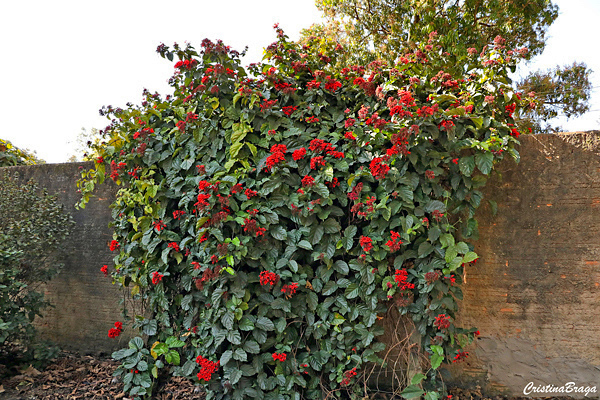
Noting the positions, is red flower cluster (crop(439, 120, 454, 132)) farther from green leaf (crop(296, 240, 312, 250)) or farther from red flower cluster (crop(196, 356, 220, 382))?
red flower cluster (crop(196, 356, 220, 382))

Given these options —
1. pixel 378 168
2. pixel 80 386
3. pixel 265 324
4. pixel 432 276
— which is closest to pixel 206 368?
pixel 265 324

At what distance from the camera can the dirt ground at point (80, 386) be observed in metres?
2.56

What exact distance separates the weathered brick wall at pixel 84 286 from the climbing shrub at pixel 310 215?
2.80 ft

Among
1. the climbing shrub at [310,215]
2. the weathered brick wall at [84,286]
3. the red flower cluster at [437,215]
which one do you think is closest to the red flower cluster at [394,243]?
the climbing shrub at [310,215]

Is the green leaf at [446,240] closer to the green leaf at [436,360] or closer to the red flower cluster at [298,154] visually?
the green leaf at [436,360]

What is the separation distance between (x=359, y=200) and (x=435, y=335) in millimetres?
918

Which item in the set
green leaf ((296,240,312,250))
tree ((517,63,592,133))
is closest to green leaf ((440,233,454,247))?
green leaf ((296,240,312,250))

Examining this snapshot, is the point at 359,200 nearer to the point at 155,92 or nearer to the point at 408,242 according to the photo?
the point at 408,242

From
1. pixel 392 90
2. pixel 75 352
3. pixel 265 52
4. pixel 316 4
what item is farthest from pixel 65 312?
pixel 316 4

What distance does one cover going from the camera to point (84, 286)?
3328mm

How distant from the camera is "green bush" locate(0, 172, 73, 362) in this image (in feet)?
9.43

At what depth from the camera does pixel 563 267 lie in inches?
97.9

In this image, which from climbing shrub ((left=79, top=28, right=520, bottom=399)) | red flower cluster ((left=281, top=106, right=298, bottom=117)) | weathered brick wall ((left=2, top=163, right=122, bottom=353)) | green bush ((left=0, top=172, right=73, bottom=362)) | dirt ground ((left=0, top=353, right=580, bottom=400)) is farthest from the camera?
weathered brick wall ((left=2, top=163, right=122, bottom=353))

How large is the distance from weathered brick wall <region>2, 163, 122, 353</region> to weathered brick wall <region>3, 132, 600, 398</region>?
290cm
